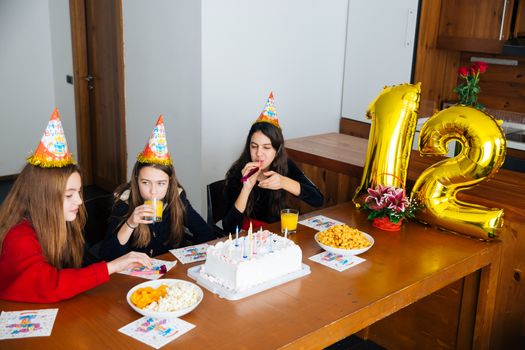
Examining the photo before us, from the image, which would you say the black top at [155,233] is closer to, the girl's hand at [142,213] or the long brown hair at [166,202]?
the long brown hair at [166,202]

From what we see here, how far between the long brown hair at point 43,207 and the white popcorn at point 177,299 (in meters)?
0.41

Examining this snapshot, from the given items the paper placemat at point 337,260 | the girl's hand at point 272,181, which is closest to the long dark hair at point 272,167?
the girl's hand at point 272,181

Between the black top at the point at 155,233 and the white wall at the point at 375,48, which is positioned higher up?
the white wall at the point at 375,48

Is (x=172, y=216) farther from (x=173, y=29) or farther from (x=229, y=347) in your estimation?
(x=173, y=29)

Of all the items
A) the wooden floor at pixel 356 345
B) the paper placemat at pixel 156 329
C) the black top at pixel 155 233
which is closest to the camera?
the paper placemat at pixel 156 329

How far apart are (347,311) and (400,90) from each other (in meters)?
1.13

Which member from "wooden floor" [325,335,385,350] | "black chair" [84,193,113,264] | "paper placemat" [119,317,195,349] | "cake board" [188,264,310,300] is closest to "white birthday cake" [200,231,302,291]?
"cake board" [188,264,310,300]

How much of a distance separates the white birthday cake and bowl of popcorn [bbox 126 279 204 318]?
0.33 ft

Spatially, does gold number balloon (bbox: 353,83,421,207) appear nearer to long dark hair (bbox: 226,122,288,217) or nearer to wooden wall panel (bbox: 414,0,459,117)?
long dark hair (bbox: 226,122,288,217)

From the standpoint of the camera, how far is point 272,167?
2709 mm

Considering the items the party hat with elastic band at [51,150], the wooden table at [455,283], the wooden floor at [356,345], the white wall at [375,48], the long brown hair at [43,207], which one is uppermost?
the white wall at [375,48]

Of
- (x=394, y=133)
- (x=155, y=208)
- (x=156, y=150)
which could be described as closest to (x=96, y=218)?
(x=156, y=150)

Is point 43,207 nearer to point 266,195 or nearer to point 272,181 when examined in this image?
point 272,181

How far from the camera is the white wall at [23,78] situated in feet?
16.9
